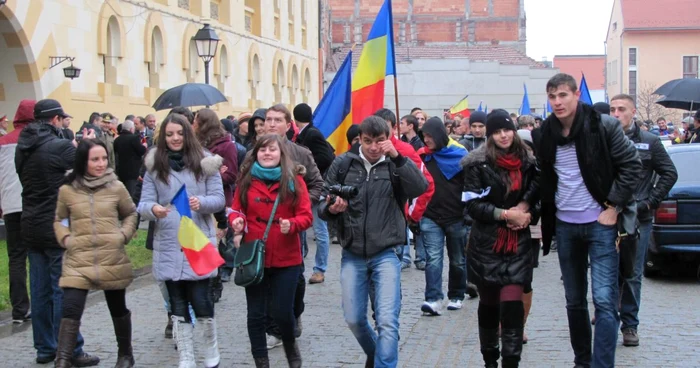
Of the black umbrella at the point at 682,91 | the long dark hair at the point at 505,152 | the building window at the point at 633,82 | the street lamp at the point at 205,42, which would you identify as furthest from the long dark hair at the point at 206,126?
the building window at the point at 633,82

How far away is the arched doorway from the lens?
59.6 ft

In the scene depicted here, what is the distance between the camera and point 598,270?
6.38m

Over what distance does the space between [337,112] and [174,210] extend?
2489 millimetres

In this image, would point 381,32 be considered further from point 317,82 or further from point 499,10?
point 499,10

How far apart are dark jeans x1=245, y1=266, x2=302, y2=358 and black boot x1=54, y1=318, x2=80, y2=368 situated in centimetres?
121

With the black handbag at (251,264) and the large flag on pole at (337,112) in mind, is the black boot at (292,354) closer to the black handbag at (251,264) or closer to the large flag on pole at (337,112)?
the black handbag at (251,264)

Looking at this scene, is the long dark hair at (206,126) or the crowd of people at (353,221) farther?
the long dark hair at (206,126)

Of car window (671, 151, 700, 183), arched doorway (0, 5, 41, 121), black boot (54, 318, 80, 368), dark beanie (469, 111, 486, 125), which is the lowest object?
black boot (54, 318, 80, 368)

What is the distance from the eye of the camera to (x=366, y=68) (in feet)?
29.4

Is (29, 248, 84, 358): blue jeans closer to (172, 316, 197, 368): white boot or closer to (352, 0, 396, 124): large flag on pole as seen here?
(172, 316, 197, 368): white boot

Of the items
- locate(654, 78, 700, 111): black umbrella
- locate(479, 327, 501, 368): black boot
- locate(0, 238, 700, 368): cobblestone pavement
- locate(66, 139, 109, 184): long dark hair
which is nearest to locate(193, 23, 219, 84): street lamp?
locate(654, 78, 700, 111): black umbrella

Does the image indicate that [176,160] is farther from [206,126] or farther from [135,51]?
[135,51]

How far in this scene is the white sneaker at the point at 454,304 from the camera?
387 inches

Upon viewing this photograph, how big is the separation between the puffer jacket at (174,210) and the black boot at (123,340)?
47 cm
